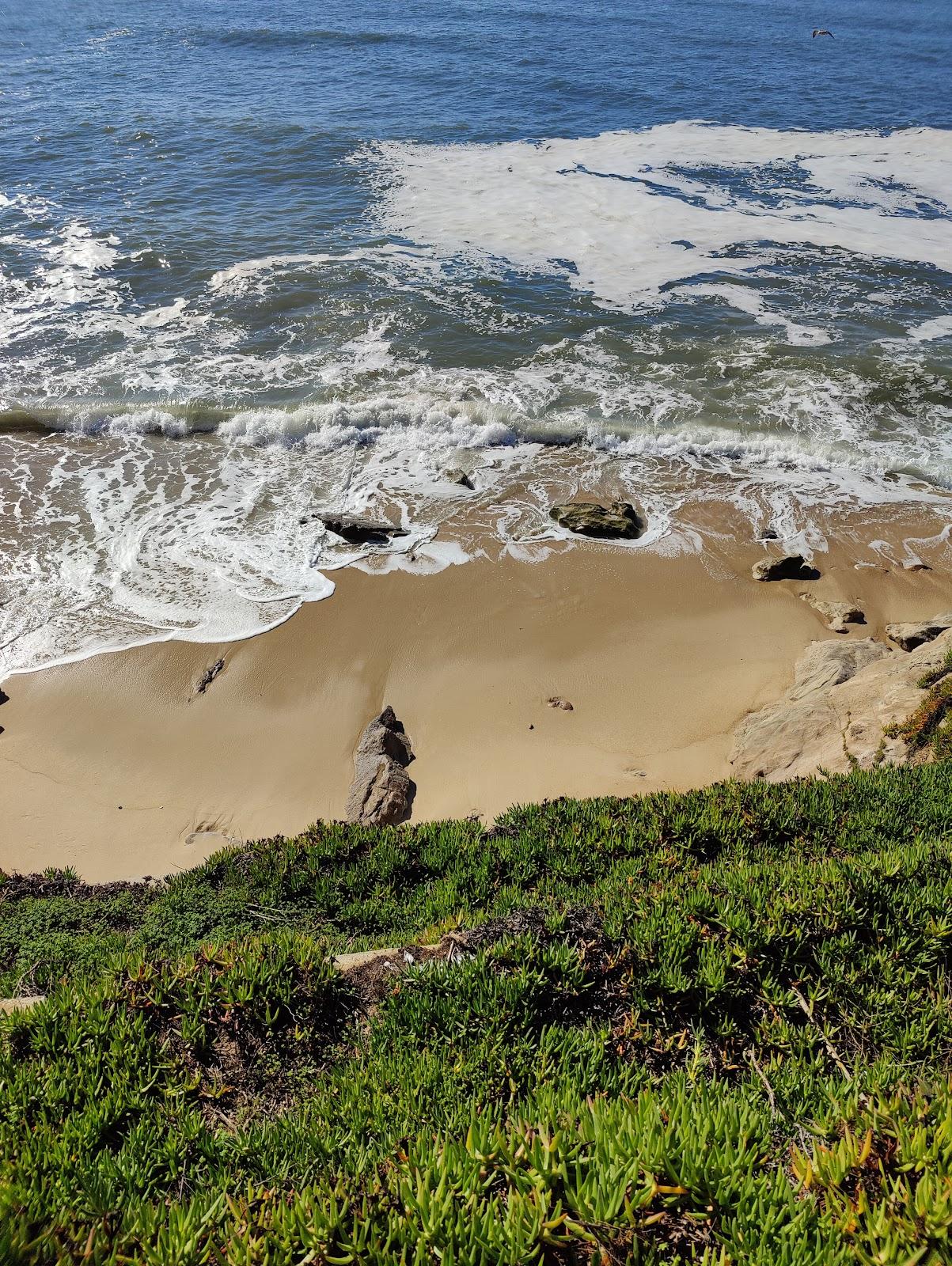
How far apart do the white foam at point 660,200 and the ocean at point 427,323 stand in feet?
0.57

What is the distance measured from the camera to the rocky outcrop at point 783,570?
11859mm

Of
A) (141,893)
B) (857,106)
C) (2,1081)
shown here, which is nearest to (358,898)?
(141,893)

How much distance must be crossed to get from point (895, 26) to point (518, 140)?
4204cm

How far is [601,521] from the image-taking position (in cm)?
1277

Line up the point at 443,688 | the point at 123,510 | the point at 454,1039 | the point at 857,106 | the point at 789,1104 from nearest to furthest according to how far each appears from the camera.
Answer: the point at 789,1104 → the point at 454,1039 → the point at 443,688 → the point at 123,510 → the point at 857,106

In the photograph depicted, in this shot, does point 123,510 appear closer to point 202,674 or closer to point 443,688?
point 202,674

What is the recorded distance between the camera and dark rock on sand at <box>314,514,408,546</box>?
12.6 meters

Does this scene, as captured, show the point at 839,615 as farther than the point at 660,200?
No

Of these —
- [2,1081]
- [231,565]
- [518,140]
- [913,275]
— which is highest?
[518,140]

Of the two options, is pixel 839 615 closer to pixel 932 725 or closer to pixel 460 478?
pixel 932 725

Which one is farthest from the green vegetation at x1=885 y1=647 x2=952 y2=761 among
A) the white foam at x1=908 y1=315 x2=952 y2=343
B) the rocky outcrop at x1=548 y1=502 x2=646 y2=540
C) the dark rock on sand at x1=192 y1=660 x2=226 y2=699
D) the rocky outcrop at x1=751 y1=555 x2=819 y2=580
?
the white foam at x1=908 y1=315 x2=952 y2=343

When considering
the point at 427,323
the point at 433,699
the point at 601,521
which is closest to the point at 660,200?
the point at 427,323

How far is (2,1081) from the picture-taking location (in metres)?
3.46

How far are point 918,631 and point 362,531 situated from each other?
324 inches
